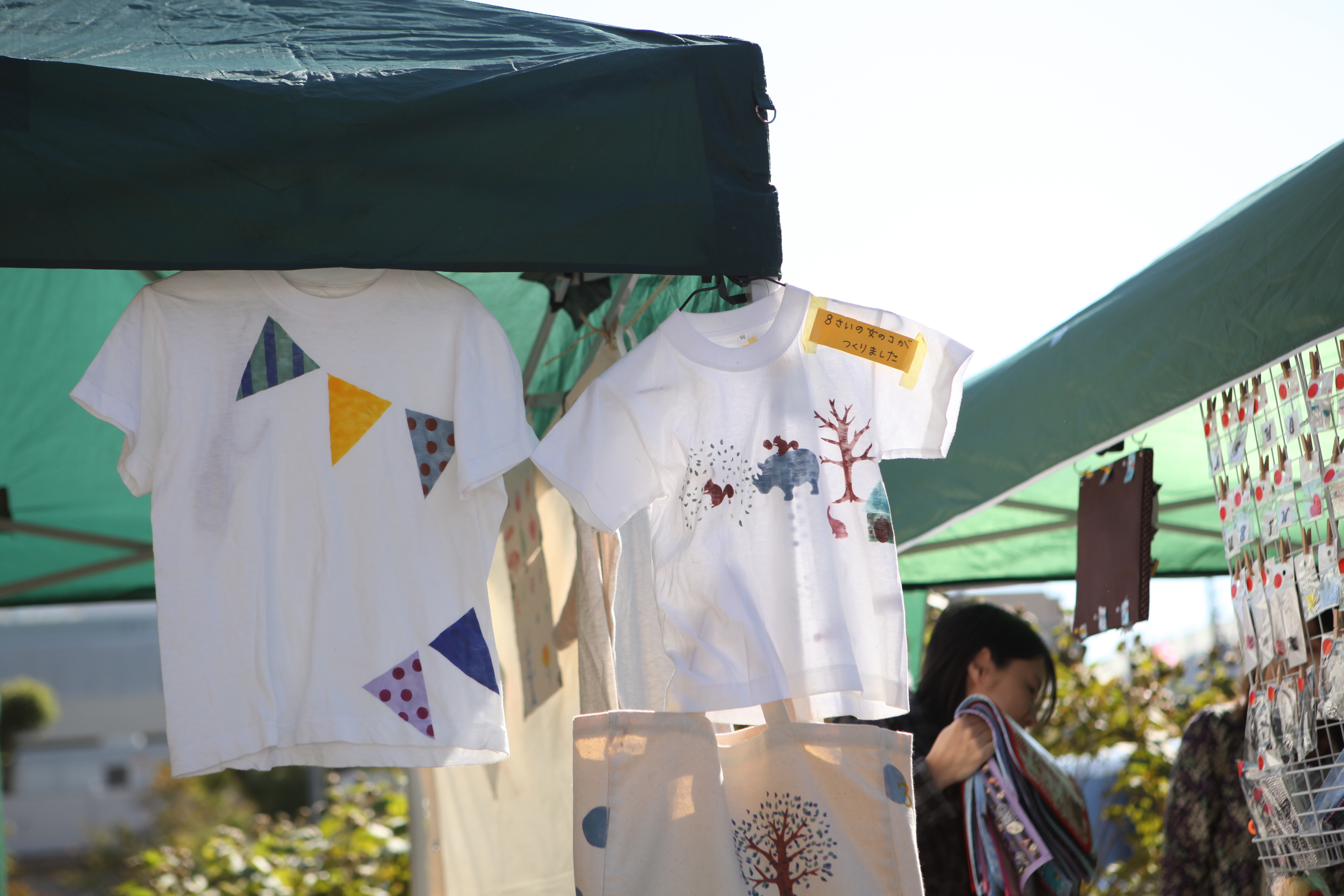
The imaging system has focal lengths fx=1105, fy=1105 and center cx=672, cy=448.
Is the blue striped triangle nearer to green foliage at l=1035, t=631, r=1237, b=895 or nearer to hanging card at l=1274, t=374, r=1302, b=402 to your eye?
hanging card at l=1274, t=374, r=1302, b=402

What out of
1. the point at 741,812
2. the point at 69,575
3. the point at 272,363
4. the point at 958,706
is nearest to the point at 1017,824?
the point at 958,706

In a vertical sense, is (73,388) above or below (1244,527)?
above

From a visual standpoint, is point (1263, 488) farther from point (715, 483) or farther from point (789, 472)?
point (715, 483)

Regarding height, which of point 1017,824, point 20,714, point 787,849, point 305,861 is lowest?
point 305,861

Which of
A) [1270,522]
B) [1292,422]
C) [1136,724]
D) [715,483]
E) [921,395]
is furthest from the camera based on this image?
[1136,724]

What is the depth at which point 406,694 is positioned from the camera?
166 cm

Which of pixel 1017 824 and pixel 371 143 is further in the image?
pixel 1017 824

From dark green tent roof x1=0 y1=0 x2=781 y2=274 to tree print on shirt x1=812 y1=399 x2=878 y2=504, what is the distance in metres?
0.31

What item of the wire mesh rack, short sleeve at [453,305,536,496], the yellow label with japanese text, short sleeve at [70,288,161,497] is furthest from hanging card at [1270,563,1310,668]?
short sleeve at [70,288,161,497]

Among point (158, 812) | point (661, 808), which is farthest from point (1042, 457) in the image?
point (158, 812)

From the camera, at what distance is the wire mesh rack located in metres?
1.87

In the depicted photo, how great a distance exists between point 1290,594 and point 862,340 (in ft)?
3.02

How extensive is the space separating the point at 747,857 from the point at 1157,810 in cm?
437

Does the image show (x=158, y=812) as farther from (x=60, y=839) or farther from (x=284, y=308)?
(x=284, y=308)
